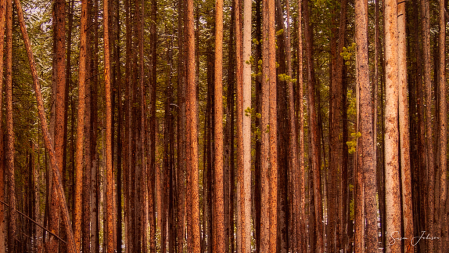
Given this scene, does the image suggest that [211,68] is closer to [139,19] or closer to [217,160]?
[139,19]

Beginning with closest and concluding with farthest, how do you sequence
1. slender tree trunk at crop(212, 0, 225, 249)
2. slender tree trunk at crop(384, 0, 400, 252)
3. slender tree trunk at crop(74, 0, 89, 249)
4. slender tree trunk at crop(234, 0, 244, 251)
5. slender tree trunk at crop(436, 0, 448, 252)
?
slender tree trunk at crop(384, 0, 400, 252), slender tree trunk at crop(212, 0, 225, 249), slender tree trunk at crop(74, 0, 89, 249), slender tree trunk at crop(234, 0, 244, 251), slender tree trunk at crop(436, 0, 448, 252)

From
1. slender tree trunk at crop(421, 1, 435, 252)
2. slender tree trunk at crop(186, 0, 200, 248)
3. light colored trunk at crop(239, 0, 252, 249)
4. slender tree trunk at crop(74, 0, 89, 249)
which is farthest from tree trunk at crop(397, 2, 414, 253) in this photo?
slender tree trunk at crop(74, 0, 89, 249)

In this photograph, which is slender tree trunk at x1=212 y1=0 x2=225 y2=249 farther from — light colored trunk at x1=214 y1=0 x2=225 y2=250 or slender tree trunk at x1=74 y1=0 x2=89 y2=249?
slender tree trunk at x1=74 y1=0 x2=89 y2=249

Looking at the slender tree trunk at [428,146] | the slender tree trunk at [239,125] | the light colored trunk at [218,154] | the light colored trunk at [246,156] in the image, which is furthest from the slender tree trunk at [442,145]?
the light colored trunk at [218,154]

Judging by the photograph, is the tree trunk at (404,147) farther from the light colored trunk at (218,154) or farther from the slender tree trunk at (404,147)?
the light colored trunk at (218,154)

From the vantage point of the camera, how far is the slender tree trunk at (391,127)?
676cm

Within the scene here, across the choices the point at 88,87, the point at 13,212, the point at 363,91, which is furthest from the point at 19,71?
the point at 363,91

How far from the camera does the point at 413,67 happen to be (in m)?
12.3

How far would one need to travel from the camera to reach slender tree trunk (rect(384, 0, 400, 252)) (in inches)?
266

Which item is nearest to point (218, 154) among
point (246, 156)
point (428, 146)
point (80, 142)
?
point (246, 156)

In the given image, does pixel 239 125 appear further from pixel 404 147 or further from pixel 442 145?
pixel 442 145

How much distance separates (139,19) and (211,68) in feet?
12.7

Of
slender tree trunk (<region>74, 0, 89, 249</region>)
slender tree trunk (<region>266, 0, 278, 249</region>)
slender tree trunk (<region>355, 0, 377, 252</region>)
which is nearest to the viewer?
slender tree trunk (<region>355, 0, 377, 252</region>)

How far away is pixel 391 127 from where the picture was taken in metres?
6.84
